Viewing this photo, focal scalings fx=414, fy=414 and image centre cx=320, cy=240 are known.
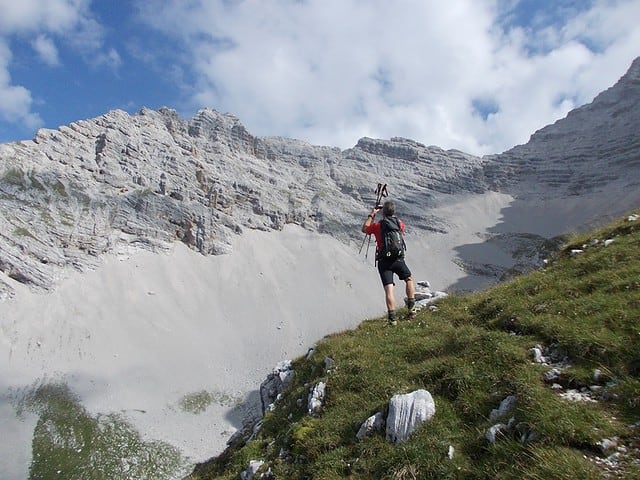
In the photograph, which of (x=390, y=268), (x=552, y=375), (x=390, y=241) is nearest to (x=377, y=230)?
(x=390, y=241)

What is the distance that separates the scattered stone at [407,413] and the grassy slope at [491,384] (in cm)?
Result: 20

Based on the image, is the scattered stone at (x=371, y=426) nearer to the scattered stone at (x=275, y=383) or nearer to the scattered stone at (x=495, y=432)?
the scattered stone at (x=495, y=432)

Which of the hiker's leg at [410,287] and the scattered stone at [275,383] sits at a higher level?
the hiker's leg at [410,287]

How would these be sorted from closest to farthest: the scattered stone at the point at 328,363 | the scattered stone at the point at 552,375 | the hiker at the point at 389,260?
the scattered stone at the point at 552,375
the scattered stone at the point at 328,363
the hiker at the point at 389,260

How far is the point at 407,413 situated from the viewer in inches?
287

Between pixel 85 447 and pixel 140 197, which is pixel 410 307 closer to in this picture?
pixel 85 447

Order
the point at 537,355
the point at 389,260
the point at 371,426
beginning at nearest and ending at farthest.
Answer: the point at 371,426, the point at 537,355, the point at 389,260

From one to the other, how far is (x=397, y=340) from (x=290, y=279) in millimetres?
122115

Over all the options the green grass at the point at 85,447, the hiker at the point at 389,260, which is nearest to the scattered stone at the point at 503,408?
the hiker at the point at 389,260

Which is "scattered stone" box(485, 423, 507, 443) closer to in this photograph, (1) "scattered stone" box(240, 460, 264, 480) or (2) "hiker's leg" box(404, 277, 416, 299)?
(1) "scattered stone" box(240, 460, 264, 480)

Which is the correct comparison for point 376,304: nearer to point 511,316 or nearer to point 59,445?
point 59,445

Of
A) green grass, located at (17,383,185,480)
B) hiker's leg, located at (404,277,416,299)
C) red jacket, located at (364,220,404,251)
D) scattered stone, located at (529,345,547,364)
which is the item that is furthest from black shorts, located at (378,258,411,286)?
green grass, located at (17,383,185,480)

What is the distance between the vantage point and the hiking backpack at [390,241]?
494 inches

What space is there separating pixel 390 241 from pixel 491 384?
5.77m
